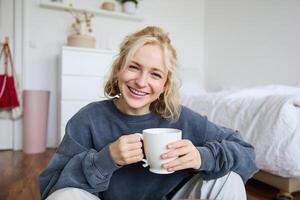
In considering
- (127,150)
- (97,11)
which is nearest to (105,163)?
(127,150)

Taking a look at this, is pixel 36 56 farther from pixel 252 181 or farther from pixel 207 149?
pixel 207 149

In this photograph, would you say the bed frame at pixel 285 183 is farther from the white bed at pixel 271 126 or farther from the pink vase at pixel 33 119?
the pink vase at pixel 33 119

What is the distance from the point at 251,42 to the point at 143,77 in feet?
8.31

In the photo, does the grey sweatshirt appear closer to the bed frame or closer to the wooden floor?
the bed frame

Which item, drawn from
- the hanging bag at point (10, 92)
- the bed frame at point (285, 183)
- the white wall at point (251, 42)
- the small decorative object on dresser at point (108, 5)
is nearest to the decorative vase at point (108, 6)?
the small decorative object on dresser at point (108, 5)

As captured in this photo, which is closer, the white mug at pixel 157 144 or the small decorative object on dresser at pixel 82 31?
the white mug at pixel 157 144

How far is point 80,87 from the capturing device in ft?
8.34

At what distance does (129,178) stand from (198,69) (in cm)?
295

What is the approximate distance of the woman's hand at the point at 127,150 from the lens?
59 cm

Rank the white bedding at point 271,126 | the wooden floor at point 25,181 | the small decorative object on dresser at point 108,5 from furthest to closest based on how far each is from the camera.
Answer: the small decorative object on dresser at point 108,5 → the wooden floor at point 25,181 → the white bedding at point 271,126

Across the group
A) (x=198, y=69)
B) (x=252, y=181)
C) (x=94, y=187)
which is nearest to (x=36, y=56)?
(x=198, y=69)

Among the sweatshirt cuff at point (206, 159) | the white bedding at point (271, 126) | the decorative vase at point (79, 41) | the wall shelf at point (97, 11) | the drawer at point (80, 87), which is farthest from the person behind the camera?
the wall shelf at point (97, 11)

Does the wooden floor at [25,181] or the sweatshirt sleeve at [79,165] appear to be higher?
the sweatshirt sleeve at [79,165]

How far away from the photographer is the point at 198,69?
11.9 feet
